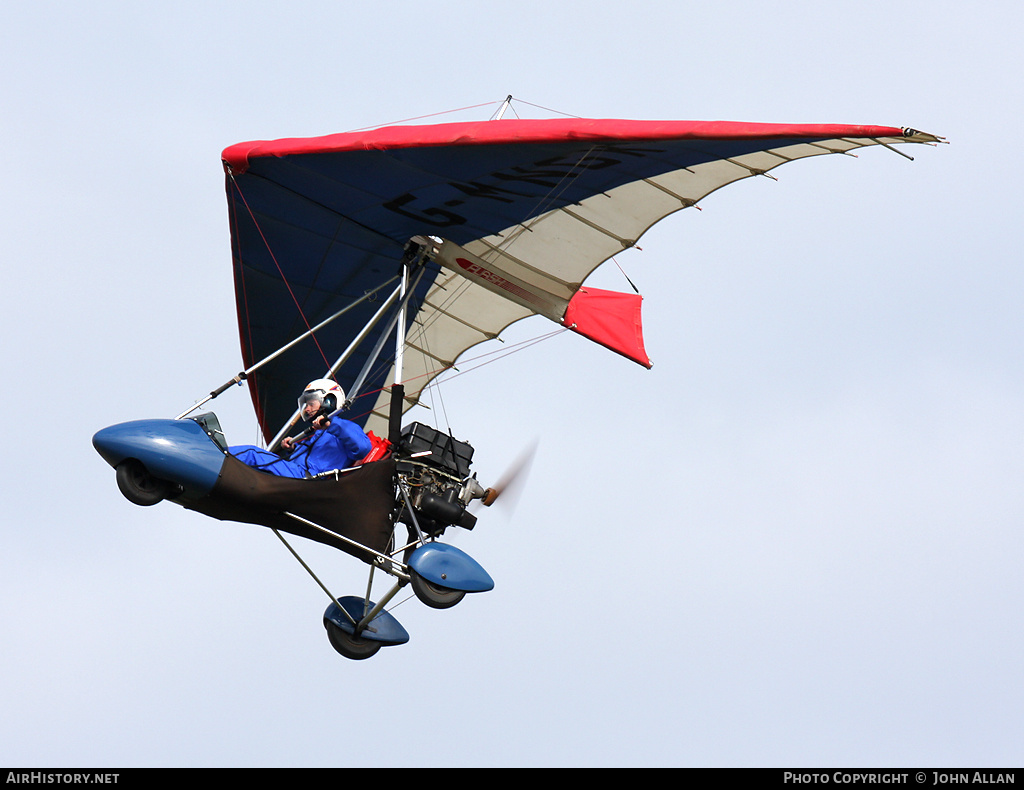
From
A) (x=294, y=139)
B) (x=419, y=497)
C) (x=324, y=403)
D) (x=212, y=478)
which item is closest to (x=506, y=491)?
(x=419, y=497)

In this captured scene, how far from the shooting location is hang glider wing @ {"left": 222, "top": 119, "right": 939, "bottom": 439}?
610 inches

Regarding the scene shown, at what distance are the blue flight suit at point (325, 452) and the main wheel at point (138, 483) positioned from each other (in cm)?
104

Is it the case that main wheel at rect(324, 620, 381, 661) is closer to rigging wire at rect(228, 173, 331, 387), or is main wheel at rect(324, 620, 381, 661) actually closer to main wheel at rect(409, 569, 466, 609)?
main wheel at rect(409, 569, 466, 609)

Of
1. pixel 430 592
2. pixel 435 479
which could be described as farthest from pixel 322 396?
pixel 430 592

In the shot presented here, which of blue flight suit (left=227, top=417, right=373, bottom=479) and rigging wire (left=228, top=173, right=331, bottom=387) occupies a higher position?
rigging wire (left=228, top=173, right=331, bottom=387)

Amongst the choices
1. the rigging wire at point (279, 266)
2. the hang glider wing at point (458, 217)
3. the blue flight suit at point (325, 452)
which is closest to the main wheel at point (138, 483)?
the blue flight suit at point (325, 452)

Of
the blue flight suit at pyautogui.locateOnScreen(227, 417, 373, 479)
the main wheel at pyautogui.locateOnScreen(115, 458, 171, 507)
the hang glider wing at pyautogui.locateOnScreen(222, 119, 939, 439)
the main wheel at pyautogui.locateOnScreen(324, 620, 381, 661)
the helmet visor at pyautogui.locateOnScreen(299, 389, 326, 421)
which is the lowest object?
the main wheel at pyautogui.locateOnScreen(324, 620, 381, 661)

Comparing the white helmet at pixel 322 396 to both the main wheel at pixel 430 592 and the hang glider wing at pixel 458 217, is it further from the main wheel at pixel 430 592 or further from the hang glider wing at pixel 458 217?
the hang glider wing at pixel 458 217

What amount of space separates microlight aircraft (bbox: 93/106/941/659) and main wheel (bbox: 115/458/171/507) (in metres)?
0.02

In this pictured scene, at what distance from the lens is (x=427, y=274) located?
1914 cm

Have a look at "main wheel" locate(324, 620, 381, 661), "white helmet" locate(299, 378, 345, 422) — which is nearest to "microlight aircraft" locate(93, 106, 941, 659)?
"main wheel" locate(324, 620, 381, 661)

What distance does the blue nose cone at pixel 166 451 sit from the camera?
48.9 feet
